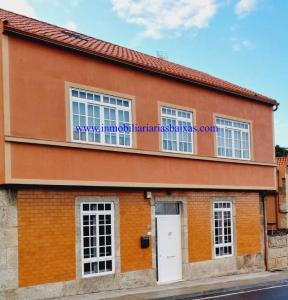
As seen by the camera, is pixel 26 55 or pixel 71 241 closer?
pixel 26 55

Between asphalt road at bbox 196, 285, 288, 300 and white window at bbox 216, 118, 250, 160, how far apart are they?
5258 millimetres

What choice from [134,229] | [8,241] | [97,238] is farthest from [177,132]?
[8,241]

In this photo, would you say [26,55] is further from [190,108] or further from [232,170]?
[232,170]

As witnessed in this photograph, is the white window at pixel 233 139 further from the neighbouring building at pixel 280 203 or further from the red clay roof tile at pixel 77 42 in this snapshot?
the neighbouring building at pixel 280 203

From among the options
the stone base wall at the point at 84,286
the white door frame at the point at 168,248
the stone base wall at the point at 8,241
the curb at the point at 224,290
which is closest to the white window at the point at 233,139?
the white door frame at the point at 168,248

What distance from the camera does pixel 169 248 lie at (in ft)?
57.7

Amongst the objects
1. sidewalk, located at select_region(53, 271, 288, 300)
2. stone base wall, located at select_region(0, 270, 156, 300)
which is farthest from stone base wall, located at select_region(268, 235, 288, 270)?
stone base wall, located at select_region(0, 270, 156, 300)

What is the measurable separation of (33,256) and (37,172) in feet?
6.75

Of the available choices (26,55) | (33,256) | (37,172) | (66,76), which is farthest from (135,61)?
(33,256)

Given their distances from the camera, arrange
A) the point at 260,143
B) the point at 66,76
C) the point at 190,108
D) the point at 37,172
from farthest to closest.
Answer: the point at 260,143 < the point at 190,108 < the point at 66,76 < the point at 37,172

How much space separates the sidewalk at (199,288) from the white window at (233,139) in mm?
4339

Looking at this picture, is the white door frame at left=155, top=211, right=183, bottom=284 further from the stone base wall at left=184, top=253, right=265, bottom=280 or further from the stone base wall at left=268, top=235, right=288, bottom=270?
the stone base wall at left=268, top=235, right=288, bottom=270

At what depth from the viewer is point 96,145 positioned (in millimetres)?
15086

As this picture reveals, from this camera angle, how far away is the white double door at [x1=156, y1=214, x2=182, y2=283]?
17.3 metres
